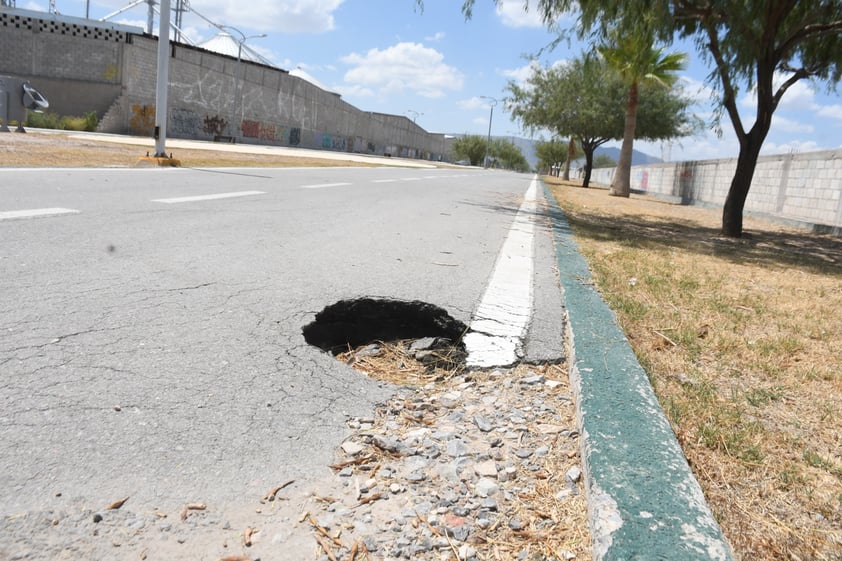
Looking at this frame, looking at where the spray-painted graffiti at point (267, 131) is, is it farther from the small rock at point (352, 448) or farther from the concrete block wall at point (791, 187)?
the small rock at point (352, 448)

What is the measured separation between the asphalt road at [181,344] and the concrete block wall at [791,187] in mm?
11563

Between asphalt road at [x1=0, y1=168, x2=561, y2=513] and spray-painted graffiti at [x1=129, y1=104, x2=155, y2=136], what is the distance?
121 feet

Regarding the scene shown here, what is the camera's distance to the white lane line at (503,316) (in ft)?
9.17

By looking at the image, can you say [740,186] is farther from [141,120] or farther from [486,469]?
[141,120]

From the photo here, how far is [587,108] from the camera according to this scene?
31.8 m

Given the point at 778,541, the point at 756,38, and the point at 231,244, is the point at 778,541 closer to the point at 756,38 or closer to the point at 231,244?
the point at 231,244

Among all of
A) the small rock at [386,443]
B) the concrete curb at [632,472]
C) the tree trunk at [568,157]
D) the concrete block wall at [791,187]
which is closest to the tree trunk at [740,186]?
the concrete block wall at [791,187]

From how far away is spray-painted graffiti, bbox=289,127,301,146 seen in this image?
55.0m

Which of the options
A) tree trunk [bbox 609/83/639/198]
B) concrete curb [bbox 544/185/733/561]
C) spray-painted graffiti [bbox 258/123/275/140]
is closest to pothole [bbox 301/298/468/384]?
concrete curb [bbox 544/185/733/561]

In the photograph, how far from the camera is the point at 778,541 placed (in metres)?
1.52

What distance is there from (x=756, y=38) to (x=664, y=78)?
18657mm

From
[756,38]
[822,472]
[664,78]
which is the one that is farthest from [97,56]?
[822,472]

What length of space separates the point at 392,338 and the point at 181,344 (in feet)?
3.70

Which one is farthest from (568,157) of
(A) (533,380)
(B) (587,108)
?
(A) (533,380)
